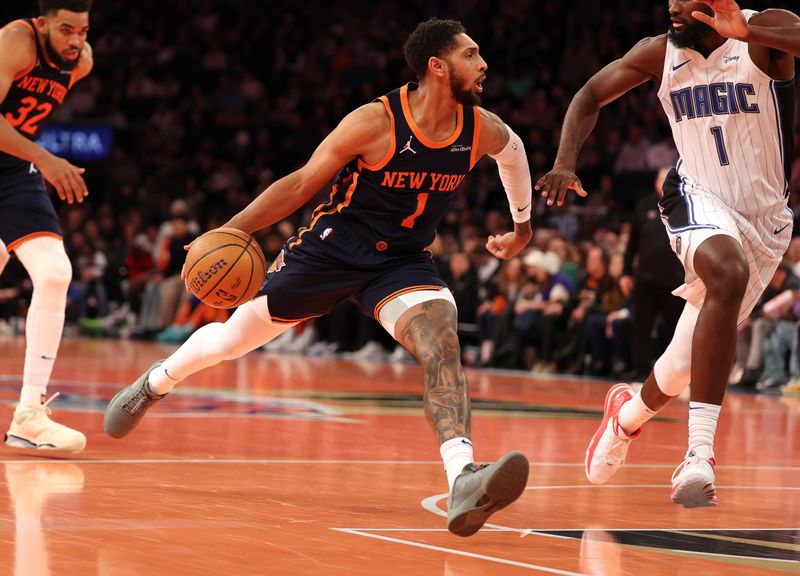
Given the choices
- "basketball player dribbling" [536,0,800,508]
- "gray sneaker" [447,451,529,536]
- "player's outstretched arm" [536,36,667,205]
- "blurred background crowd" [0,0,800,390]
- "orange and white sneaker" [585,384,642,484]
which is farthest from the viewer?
"blurred background crowd" [0,0,800,390]

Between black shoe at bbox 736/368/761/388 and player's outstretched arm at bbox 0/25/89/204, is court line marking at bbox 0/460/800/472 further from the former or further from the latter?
black shoe at bbox 736/368/761/388

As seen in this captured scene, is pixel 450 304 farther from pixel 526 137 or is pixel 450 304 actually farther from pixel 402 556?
pixel 526 137

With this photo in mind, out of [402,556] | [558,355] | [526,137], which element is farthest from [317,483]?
[526,137]

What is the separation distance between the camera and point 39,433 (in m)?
6.43

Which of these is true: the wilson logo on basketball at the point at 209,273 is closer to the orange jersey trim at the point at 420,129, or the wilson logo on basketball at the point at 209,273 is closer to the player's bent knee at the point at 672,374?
the orange jersey trim at the point at 420,129

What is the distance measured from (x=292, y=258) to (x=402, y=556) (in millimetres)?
1873

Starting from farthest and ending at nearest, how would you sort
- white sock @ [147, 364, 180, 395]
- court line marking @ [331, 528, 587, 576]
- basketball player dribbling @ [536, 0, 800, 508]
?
white sock @ [147, 364, 180, 395] < basketball player dribbling @ [536, 0, 800, 508] < court line marking @ [331, 528, 587, 576]

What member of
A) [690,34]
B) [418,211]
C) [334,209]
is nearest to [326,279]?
[334,209]

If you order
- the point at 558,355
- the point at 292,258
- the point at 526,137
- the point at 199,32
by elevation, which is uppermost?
the point at 199,32

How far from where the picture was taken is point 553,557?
165 inches

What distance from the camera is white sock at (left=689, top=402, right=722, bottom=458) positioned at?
16.2 feet

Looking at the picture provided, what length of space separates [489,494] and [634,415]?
5.85 ft

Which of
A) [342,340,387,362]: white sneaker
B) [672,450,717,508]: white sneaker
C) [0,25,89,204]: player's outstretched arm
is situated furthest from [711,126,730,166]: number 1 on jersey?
[342,340,387,362]: white sneaker

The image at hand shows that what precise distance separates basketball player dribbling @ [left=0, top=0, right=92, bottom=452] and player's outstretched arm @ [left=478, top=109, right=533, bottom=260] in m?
2.19
